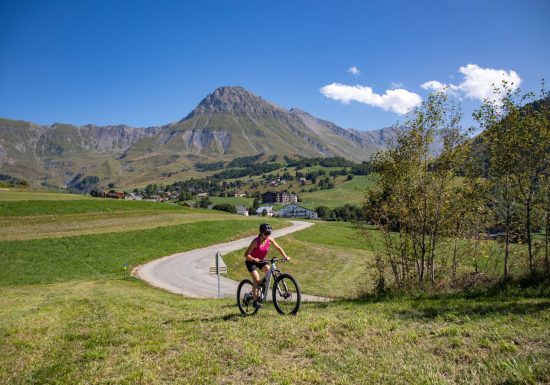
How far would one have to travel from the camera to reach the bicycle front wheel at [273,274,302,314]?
1209cm

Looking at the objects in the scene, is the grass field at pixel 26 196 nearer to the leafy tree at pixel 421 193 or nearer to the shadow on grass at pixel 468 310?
the leafy tree at pixel 421 193

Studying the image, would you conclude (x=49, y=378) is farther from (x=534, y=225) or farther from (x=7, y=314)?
(x=534, y=225)

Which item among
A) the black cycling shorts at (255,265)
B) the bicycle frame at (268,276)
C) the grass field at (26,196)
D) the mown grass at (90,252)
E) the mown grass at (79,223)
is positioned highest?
the grass field at (26,196)

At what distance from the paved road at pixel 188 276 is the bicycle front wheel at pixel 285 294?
64.9 ft

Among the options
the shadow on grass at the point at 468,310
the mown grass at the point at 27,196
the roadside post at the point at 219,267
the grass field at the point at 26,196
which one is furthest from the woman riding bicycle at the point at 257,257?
the mown grass at the point at 27,196

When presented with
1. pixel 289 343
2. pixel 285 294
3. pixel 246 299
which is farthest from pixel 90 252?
pixel 289 343

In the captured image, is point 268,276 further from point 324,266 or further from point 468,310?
point 324,266

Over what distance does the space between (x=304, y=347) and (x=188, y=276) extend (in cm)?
3737

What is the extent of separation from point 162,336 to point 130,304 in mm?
8107

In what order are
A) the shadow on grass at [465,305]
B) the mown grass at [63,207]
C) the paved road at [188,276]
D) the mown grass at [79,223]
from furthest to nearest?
1. the mown grass at [63,207]
2. the mown grass at [79,223]
3. the paved road at [188,276]
4. the shadow on grass at [465,305]

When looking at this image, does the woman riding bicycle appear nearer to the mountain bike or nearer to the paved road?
the mountain bike

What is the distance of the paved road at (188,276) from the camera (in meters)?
37.5

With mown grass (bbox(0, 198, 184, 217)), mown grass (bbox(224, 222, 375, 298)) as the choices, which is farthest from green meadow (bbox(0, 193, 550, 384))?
mown grass (bbox(0, 198, 184, 217))

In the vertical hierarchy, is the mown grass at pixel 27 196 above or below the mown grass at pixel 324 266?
above
